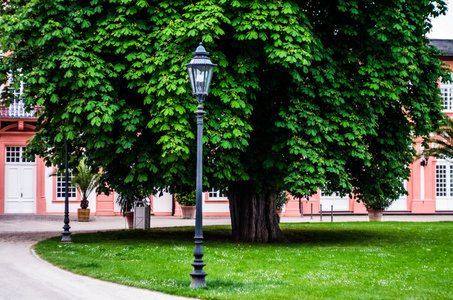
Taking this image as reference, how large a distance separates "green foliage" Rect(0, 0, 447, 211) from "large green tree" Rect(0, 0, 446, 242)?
4 centimetres

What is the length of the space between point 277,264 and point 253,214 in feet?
19.3

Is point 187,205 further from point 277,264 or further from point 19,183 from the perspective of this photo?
point 277,264

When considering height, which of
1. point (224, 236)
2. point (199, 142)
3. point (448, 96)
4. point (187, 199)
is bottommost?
point (224, 236)

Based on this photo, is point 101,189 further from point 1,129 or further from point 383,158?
point 1,129

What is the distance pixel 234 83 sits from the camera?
16.3 m

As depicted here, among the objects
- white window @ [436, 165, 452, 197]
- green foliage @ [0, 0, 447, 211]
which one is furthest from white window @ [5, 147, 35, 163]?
white window @ [436, 165, 452, 197]

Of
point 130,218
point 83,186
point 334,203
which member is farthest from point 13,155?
point 334,203

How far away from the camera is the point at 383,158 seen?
1859 centimetres

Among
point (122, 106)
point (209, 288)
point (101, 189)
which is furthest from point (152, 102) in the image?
point (209, 288)

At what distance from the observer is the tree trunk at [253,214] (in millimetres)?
19562

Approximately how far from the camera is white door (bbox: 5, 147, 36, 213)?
3500 cm

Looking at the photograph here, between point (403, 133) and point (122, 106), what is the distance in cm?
811

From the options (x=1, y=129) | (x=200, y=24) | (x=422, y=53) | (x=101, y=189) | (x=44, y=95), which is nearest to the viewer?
(x=200, y=24)

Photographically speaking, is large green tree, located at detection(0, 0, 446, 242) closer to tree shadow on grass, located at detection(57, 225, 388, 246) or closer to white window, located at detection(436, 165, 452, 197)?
tree shadow on grass, located at detection(57, 225, 388, 246)
